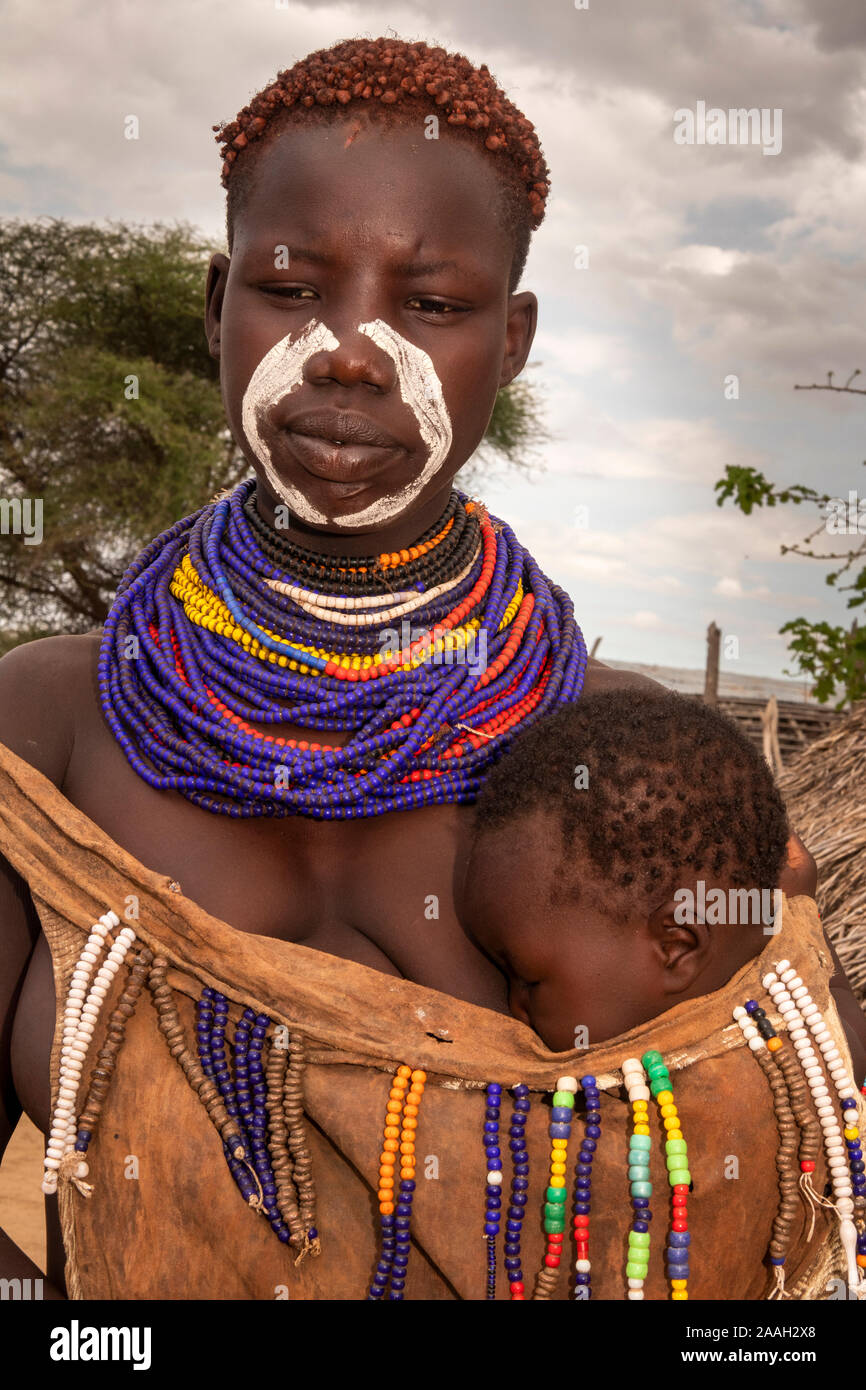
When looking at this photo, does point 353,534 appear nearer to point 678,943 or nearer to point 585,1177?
point 678,943

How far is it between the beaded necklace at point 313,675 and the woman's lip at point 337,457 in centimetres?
21

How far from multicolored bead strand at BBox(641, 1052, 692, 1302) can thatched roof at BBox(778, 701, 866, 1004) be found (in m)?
2.36

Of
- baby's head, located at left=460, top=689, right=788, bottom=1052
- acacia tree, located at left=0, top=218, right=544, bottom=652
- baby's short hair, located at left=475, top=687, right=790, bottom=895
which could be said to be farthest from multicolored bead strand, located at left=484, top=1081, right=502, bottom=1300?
acacia tree, located at left=0, top=218, right=544, bottom=652

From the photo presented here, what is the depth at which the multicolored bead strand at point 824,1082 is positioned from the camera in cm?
187

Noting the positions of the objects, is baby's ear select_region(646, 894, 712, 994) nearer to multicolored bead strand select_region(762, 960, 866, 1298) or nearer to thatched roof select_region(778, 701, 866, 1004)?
multicolored bead strand select_region(762, 960, 866, 1298)

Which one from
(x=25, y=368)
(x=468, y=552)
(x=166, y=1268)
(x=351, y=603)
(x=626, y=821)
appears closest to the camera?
(x=626, y=821)

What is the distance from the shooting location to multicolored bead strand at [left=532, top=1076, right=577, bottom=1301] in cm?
177

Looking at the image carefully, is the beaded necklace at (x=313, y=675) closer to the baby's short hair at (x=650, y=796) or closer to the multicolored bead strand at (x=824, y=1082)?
the baby's short hair at (x=650, y=796)

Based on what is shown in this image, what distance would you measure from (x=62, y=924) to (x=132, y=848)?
155mm

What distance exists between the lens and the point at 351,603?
2.00 metres

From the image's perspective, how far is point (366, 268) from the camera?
1773 millimetres

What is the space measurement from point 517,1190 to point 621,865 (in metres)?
0.50

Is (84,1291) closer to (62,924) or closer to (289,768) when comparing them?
(62,924)
